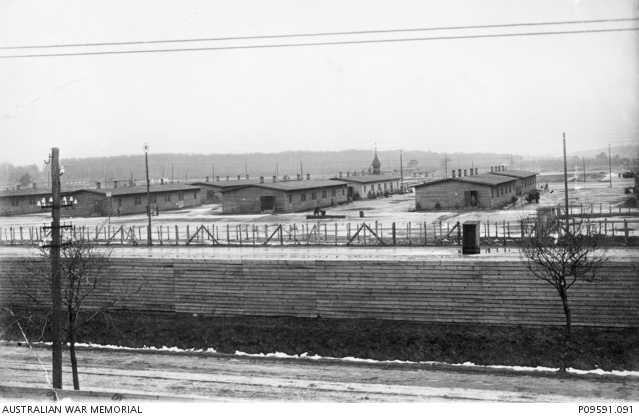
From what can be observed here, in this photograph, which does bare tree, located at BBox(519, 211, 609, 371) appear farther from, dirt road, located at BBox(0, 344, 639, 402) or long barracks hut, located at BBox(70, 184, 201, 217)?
long barracks hut, located at BBox(70, 184, 201, 217)

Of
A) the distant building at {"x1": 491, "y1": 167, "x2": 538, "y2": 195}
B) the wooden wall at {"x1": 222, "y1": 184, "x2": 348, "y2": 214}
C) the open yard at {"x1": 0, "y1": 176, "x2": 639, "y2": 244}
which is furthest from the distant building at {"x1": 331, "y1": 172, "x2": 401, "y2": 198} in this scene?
the wooden wall at {"x1": 222, "y1": 184, "x2": 348, "y2": 214}

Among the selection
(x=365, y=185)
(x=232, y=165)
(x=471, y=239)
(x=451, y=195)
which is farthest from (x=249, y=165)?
(x=471, y=239)

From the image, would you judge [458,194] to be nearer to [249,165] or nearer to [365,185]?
[365,185]

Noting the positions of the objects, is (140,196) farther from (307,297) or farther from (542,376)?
(542,376)

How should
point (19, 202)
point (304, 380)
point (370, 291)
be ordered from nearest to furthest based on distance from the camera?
1. point (304, 380)
2. point (370, 291)
3. point (19, 202)

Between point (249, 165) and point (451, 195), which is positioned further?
point (249, 165)
